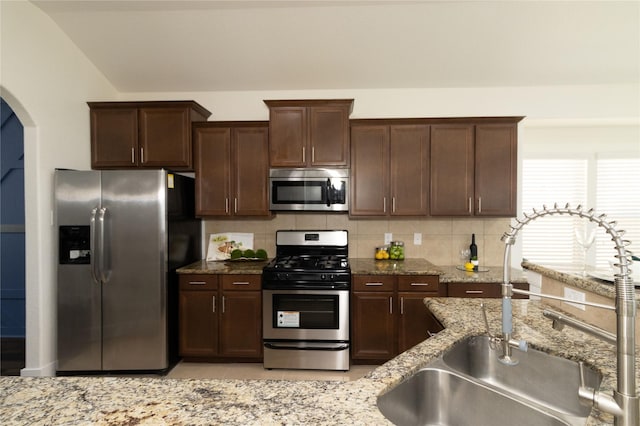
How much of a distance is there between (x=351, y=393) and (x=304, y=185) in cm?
251

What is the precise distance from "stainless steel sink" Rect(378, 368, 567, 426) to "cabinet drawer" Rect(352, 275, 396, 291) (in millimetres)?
1884

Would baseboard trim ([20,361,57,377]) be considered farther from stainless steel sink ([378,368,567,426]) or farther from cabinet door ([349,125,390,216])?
stainless steel sink ([378,368,567,426])

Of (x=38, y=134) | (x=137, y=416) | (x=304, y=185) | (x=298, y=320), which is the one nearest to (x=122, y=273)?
(x=38, y=134)

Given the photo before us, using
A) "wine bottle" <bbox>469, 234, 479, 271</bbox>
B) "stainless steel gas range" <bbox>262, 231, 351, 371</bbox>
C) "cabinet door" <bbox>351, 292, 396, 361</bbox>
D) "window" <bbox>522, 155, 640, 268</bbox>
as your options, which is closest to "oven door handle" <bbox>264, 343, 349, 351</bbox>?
"stainless steel gas range" <bbox>262, 231, 351, 371</bbox>

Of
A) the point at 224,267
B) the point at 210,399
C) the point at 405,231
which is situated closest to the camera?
the point at 210,399

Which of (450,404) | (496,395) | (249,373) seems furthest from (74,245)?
(496,395)

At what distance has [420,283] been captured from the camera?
2.94 meters

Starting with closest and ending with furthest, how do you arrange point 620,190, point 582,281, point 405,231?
point 582,281, point 405,231, point 620,190

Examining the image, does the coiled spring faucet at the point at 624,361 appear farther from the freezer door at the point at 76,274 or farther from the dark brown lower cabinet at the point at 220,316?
the freezer door at the point at 76,274

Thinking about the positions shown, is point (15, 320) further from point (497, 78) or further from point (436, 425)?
point (497, 78)

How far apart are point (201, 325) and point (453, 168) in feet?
9.08

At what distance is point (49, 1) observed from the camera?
2.67 m

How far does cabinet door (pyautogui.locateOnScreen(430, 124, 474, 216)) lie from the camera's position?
3236 mm

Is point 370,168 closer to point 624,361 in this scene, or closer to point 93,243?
point 93,243
